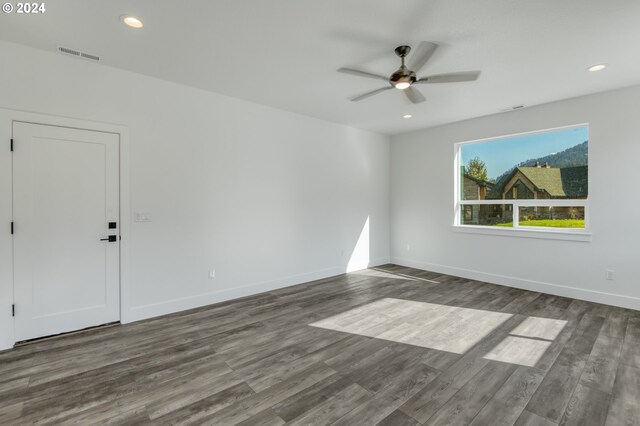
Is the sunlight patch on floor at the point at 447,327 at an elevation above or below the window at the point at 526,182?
below

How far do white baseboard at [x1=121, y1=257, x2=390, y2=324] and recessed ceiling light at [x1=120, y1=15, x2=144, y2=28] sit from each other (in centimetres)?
292

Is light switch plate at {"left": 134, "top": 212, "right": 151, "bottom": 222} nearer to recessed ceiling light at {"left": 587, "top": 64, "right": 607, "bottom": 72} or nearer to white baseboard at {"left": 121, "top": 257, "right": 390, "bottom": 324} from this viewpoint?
white baseboard at {"left": 121, "top": 257, "right": 390, "bottom": 324}

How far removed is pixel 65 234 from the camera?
3.06 meters

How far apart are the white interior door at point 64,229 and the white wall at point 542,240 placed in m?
5.16

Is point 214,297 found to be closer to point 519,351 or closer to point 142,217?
point 142,217

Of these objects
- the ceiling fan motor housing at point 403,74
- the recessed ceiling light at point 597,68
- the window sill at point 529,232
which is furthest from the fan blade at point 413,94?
the window sill at point 529,232

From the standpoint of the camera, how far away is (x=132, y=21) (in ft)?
7.98

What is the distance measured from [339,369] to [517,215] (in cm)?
413

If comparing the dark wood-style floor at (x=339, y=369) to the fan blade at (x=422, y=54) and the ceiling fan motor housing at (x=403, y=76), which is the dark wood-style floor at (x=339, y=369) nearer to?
the ceiling fan motor housing at (x=403, y=76)

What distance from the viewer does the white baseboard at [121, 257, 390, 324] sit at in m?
3.45

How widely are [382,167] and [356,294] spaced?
123 inches

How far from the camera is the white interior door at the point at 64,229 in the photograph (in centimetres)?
287

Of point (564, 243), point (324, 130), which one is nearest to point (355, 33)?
point (324, 130)

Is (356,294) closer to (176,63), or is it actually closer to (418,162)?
(418,162)
